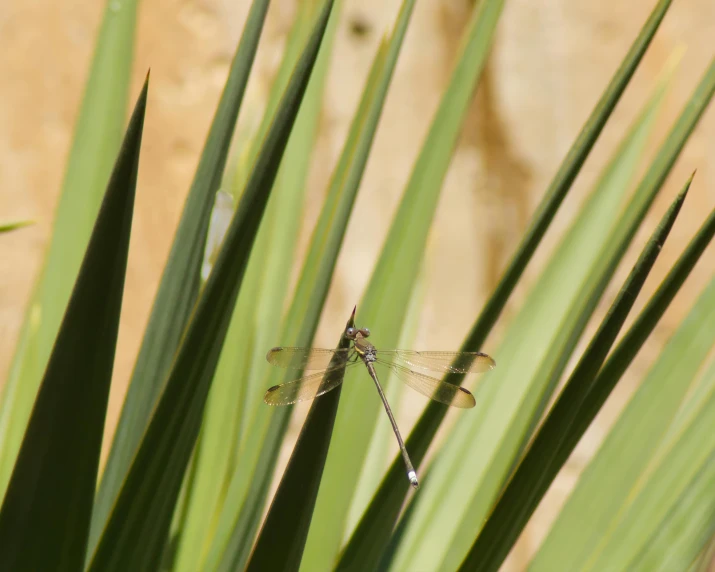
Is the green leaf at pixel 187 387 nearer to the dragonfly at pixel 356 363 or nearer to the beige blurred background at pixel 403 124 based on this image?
the dragonfly at pixel 356 363

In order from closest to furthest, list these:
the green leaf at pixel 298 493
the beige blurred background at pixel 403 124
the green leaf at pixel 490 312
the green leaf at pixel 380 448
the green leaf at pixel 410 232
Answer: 1. the green leaf at pixel 298 493
2. the green leaf at pixel 490 312
3. the green leaf at pixel 410 232
4. the green leaf at pixel 380 448
5. the beige blurred background at pixel 403 124

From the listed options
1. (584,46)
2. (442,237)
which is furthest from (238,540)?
(584,46)

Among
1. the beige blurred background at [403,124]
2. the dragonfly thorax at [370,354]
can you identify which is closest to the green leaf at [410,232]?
the dragonfly thorax at [370,354]

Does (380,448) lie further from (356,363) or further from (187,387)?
(187,387)

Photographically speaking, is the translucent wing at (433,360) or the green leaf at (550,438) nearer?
the green leaf at (550,438)

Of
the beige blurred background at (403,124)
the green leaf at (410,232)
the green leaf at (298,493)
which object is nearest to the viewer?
the green leaf at (298,493)

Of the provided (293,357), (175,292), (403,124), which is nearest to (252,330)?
(293,357)

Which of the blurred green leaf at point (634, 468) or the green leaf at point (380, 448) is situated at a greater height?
the blurred green leaf at point (634, 468)

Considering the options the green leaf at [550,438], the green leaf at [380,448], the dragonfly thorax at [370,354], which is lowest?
the green leaf at [380,448]
